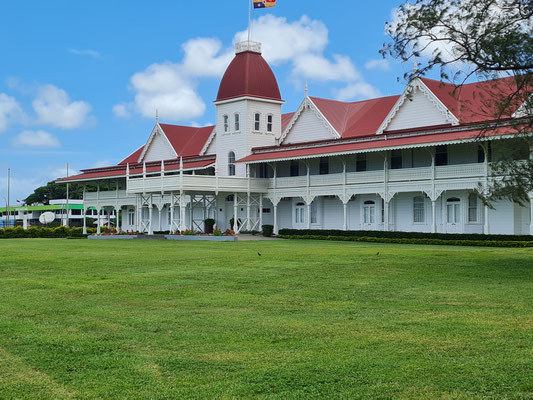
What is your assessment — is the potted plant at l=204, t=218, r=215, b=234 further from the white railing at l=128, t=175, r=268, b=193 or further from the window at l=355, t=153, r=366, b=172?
the window at l=355, t=153, r=366, b=172

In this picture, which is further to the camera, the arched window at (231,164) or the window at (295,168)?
the arched window at (231,164)

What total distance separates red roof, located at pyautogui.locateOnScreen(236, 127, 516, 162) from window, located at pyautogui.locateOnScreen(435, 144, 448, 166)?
1030 millimetres

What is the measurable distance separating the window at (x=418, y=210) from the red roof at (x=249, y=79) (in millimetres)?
16873

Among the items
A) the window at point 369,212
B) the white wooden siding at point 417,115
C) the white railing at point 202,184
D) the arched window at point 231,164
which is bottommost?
the window at point 369,212

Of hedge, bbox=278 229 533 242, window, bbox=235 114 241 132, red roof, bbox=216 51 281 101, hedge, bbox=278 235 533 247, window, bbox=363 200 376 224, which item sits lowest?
hedge, bbox=278 235 533 247

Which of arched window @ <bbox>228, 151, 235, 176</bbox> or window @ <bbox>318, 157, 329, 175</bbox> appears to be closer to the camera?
window @ <bbox>318, 157, 329, 175</bbox>

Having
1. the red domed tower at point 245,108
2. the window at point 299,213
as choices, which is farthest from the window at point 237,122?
the window at point 299,213

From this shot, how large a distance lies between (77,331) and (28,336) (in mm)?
744

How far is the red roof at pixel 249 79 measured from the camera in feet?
184

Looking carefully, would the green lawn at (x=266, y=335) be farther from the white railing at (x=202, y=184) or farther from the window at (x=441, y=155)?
the white railing at (x=202, y=184)

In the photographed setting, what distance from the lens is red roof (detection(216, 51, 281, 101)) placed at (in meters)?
55.9

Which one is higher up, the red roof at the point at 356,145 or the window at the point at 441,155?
the red roof at the point at 356,145

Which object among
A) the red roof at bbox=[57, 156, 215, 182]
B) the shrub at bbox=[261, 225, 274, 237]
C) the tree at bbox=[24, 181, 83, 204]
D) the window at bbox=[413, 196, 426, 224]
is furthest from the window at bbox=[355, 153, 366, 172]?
the tree at bbox=[24, 181, 83, 204]

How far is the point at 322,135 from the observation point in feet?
172
